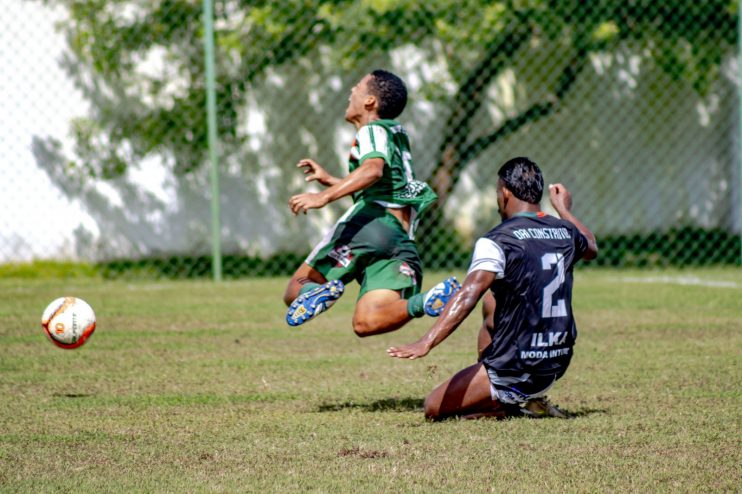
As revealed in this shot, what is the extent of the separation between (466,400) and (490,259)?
0.72 meters

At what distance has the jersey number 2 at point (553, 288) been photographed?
5121 mm

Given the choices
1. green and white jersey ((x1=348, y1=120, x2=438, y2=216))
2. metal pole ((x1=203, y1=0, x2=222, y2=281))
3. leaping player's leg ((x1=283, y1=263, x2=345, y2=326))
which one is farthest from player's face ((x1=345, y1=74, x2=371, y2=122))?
metal pole ((x1=203, y1=0, x2=222, y2=281))

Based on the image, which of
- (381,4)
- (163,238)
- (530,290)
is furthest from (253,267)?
(530,290)

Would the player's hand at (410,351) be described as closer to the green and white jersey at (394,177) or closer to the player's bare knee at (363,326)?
the player's bare knee at (363,326)

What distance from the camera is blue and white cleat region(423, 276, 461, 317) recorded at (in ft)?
17.5

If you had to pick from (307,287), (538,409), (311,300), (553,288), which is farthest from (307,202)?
(538,409)

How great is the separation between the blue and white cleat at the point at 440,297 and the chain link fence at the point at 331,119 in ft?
25.4

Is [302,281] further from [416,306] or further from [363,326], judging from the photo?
[416,306]

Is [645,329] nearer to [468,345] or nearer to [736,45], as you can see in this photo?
[468,345]

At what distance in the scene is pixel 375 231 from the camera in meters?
6.11

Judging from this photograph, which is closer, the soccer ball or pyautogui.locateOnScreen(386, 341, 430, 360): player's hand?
pyautogui.locateOnScreen(386, 341, 430, 360): player's hand

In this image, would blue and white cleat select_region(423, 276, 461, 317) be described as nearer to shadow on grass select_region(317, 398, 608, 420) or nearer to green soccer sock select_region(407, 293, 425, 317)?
green soccer sock select_region(407, 293, 425, 317)

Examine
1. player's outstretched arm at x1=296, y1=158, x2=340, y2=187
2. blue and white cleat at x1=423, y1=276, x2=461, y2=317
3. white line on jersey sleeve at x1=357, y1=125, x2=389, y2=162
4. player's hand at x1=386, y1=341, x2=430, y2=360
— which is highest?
white line on jersey sleeve at x1=357, y1=125, x2=389, y2=162

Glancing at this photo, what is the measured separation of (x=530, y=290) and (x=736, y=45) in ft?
36.1
